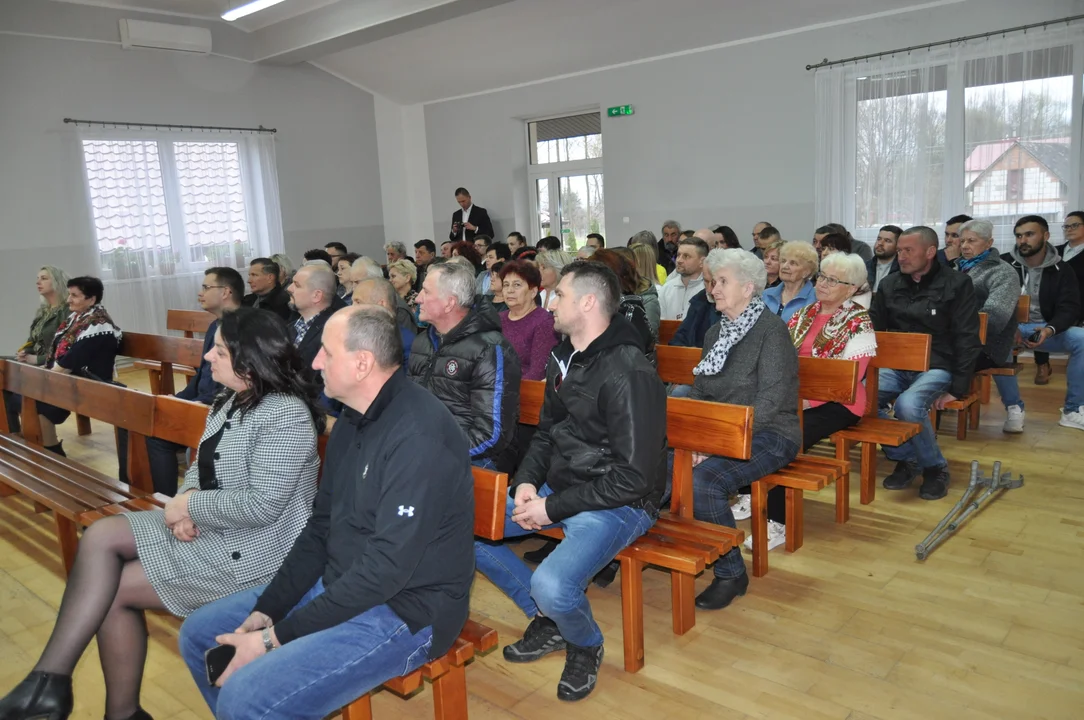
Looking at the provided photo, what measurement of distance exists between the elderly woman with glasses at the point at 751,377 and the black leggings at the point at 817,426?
0.41 meters

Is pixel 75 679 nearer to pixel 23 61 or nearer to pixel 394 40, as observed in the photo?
pixel 23 61

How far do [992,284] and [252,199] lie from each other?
8695 millimetres

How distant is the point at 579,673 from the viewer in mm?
2305

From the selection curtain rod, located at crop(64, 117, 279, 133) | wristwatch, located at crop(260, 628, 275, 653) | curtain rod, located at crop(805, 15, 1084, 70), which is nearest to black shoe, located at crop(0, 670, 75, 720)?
wristwatch, located at crop(260, 628, 275, 653)

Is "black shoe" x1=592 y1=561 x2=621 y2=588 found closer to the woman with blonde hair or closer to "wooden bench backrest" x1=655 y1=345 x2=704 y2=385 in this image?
"wooden bench backrest" x1=655 y1=345 x2=704 y2=385

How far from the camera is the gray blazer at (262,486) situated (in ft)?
6.62

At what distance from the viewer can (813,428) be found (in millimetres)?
3457

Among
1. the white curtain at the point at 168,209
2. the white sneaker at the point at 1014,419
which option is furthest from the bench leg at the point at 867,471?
the white curtain at the point at 168,209

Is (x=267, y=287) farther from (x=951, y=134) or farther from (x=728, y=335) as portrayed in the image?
(x=951, y=134)

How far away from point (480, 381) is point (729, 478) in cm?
95

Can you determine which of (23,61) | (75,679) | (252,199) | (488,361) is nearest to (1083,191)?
(488,361)

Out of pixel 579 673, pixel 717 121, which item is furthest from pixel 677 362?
pixel 717 121

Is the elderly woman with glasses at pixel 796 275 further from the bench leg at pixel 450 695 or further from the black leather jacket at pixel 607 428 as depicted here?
the bench leg at pixel 450 695

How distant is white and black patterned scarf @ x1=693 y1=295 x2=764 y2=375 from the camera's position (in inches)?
116
